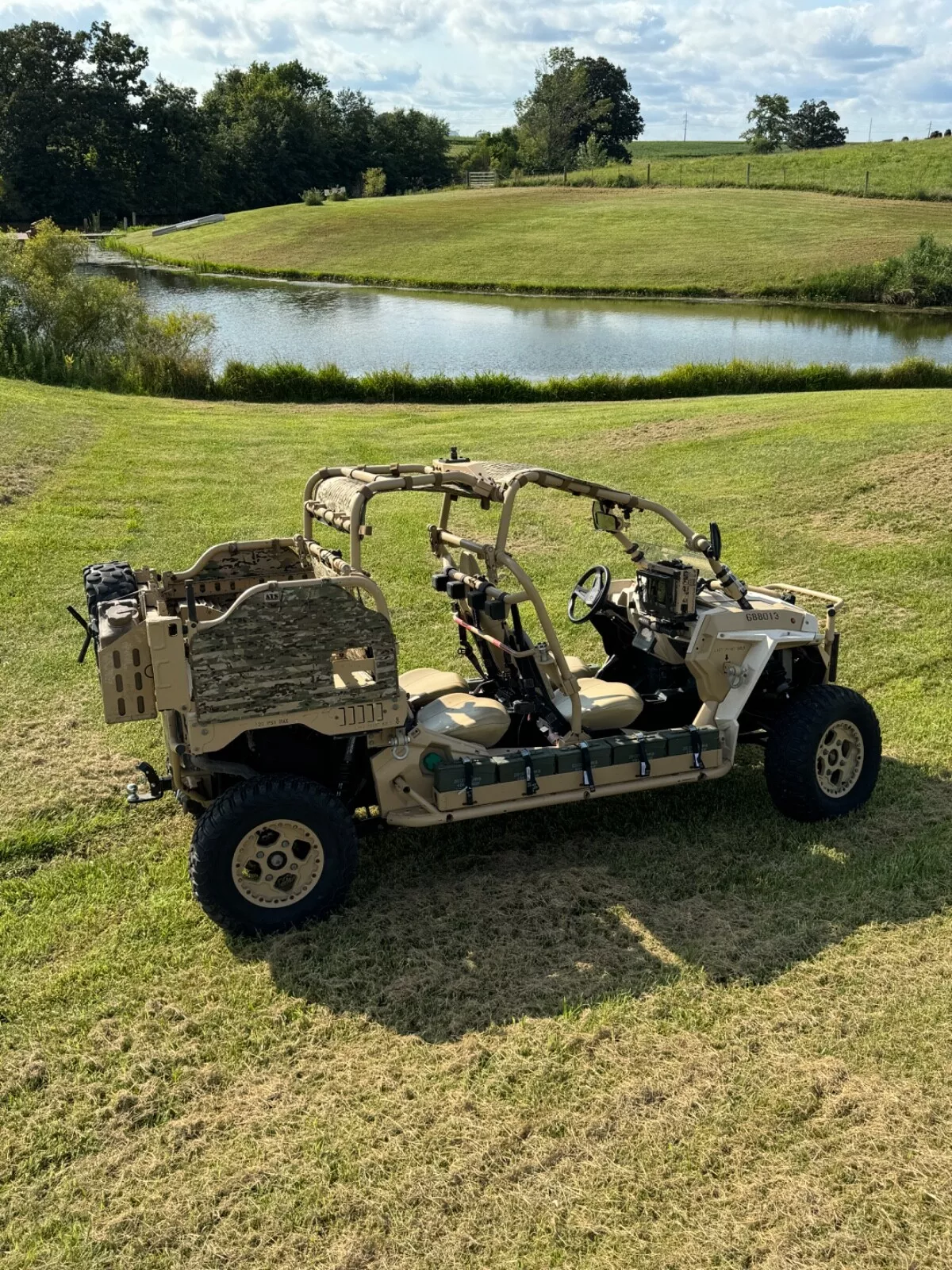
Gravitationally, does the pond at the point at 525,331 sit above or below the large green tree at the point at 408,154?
below

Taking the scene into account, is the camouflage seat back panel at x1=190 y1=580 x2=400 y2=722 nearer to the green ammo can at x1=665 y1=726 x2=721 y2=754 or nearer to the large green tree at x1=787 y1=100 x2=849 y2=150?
the green ammo can at x1=665 y1=726 x2=721 y2=754

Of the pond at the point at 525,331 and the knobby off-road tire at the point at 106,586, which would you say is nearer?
the knobby off-road tire at the point at 106,586

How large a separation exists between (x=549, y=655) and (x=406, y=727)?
3.08ft

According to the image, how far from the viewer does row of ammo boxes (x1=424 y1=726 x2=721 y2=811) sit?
5.75 meters

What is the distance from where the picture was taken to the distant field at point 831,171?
6869 centimetres

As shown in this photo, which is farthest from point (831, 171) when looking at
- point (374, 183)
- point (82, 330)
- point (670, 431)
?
point (670, 431)

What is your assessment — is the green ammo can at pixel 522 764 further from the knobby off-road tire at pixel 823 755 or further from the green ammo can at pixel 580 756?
the knobby off-road tire at pixel 823 755

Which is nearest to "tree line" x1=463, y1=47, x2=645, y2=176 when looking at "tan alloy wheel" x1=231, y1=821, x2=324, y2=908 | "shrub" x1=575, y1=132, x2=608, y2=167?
"shrub" x1=575, y1=132, x2=608, y2=167

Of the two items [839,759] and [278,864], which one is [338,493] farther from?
[839,759]

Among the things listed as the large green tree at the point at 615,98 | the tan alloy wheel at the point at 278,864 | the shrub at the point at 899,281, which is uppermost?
the large green tree at the point at 615,98

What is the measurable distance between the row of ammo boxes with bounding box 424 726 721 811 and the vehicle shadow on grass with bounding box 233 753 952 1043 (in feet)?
1.73

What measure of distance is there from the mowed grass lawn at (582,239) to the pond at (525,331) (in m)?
5.37

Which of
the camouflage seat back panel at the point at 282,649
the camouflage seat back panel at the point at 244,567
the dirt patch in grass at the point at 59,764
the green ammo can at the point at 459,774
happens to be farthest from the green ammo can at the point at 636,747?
the dirt patch in grass at the point at 59,764

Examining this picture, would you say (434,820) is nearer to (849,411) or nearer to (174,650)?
(174,650)
